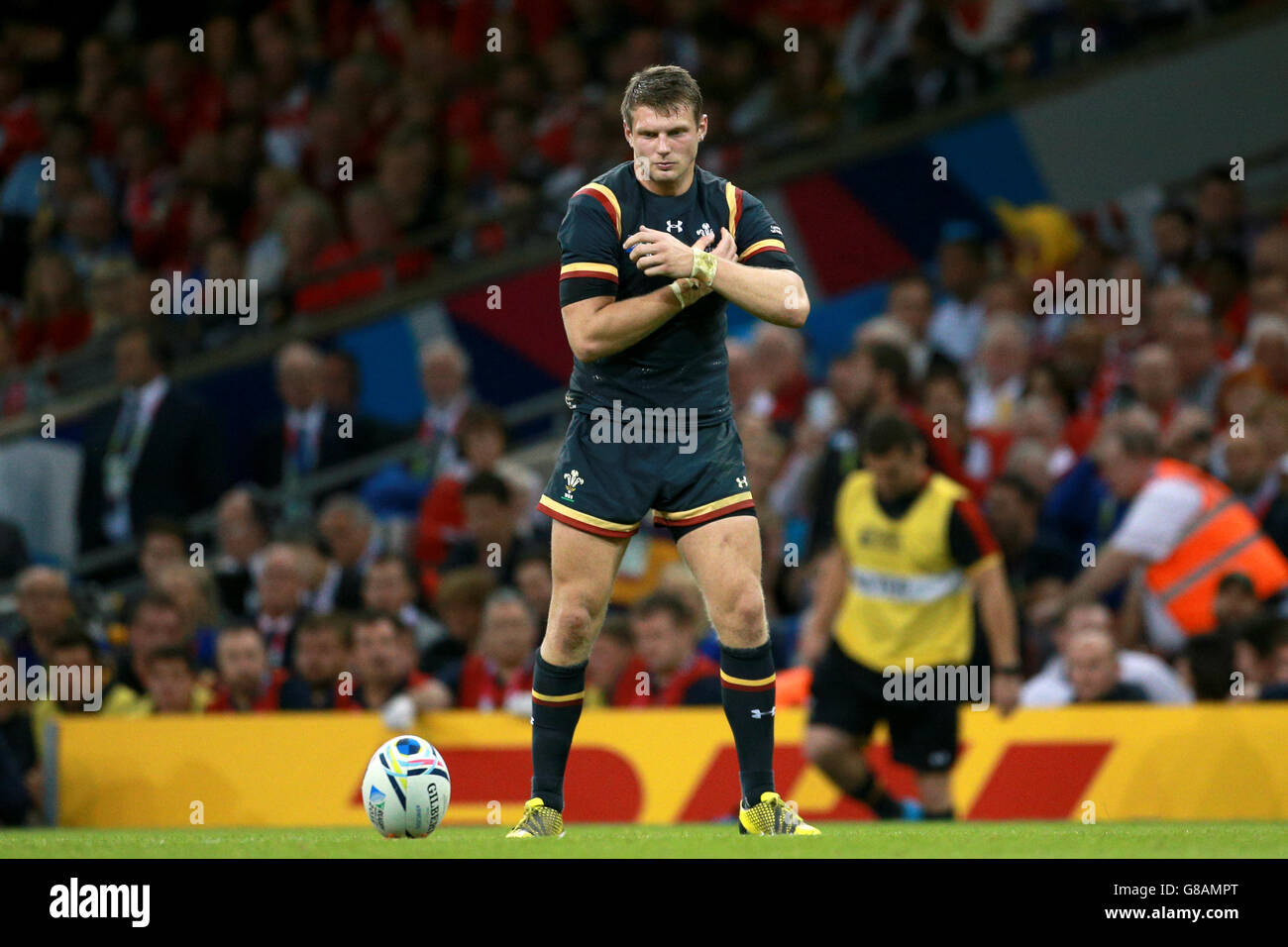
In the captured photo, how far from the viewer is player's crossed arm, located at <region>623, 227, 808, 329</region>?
659 centimetres

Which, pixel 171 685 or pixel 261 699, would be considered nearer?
pixel 171 685

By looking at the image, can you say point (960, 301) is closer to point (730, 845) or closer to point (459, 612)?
point (459, 612)

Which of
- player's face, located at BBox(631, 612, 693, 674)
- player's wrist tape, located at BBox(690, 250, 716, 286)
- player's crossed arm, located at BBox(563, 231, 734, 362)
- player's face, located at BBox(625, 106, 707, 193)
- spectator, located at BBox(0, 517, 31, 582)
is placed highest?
player's face, located at BBox(625, 106, 707, 193)

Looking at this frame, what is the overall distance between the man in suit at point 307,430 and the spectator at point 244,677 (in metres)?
2.75

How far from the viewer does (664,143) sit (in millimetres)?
6773

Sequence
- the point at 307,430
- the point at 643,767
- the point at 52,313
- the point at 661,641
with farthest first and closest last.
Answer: the point at 52,313
the point at 307,430
the point at 661,641
the point at 643,767

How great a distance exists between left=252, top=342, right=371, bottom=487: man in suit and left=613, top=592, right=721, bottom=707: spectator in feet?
12.7

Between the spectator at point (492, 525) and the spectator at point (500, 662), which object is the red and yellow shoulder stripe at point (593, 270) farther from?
the spectator at point (492, 525)

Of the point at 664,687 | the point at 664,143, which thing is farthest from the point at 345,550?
the point at 664,143

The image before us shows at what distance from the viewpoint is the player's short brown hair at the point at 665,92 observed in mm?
6699

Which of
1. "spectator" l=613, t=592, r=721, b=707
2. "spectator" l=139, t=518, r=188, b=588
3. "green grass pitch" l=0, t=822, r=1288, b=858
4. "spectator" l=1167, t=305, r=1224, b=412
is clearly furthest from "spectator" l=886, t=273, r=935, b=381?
"green grass pitch" l=0, t=822, r=1288, b=858

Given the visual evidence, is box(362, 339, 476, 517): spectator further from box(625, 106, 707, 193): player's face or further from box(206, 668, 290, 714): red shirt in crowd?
box(625, 106, 707, 193): player's face

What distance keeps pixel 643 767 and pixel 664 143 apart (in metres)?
4.60
